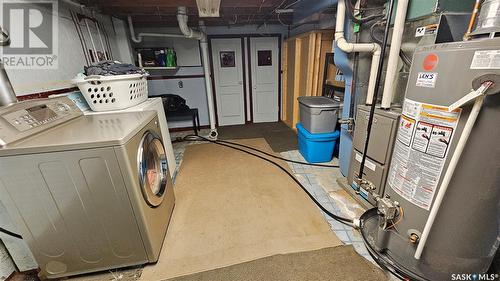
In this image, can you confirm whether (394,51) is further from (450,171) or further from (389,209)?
(389,209)

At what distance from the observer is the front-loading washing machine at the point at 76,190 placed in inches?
41.7

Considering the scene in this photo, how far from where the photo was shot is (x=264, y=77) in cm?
460

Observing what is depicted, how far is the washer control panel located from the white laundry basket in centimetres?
20

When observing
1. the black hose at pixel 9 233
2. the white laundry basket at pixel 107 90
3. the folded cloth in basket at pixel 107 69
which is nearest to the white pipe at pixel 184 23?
the folded cloth in basket at pixel 107 69

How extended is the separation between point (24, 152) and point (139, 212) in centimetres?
63

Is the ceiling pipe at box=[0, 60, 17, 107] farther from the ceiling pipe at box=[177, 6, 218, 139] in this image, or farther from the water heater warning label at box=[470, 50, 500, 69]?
the water heater warning label at box=[470, 50, 500, 69]

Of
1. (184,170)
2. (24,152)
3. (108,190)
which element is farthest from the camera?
(184,170)

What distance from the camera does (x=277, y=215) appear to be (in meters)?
1.87

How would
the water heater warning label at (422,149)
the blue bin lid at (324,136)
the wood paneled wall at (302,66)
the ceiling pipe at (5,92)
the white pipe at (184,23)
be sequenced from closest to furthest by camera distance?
the water heater warning label at (422,149) < the ceiling pipe at (5,92) < the blue bin lid at (324,136) < the white pipe at (184,23) < the wood paneled wall at (302,66)

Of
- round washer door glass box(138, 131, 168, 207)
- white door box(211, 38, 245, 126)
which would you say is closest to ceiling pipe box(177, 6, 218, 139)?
white door box(211, 38, 245, 126)

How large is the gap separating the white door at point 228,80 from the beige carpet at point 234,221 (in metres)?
2.20

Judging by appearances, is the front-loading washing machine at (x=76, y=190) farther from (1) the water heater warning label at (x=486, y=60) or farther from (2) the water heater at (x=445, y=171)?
(1) the water heater warning label at (x=486, y=60)

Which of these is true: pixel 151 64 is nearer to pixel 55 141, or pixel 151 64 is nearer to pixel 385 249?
pixel 55 141

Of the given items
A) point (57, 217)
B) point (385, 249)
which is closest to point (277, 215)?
point (385, 249)
